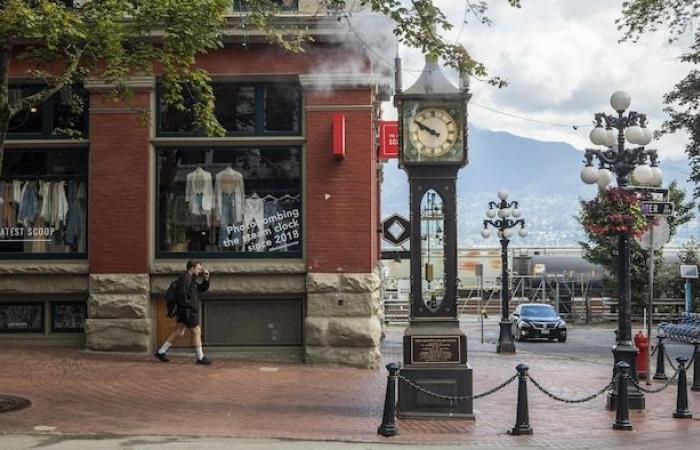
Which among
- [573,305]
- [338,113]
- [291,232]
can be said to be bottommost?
[573,305]

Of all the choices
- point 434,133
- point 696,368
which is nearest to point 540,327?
point 696,368

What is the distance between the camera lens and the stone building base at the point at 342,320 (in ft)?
50.1

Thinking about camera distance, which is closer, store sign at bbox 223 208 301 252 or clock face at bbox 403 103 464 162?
clock face at bbox 403 103 464 162

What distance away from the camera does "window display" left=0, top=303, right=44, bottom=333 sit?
16.1m

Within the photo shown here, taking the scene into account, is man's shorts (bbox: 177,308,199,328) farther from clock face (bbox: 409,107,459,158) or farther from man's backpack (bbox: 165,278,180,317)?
clock face (bbox: 409,107,459,158)

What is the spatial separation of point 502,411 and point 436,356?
5.90ft

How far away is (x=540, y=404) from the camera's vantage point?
12.7 m

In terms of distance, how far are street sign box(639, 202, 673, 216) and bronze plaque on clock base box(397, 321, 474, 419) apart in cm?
493

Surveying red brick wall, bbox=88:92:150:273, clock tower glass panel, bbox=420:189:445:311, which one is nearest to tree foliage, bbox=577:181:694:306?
red brick wall, bbox=88:92:150:273

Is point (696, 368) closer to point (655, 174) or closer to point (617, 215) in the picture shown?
point (655, 174)

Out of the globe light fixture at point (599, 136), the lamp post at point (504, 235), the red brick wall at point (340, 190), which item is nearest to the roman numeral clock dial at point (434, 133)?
the globe light fixture at point (599, 136)

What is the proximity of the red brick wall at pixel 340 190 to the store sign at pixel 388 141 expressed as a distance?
348 cm

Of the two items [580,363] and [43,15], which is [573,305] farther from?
[43,15]

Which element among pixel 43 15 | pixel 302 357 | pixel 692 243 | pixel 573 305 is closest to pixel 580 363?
pixel 302 357
